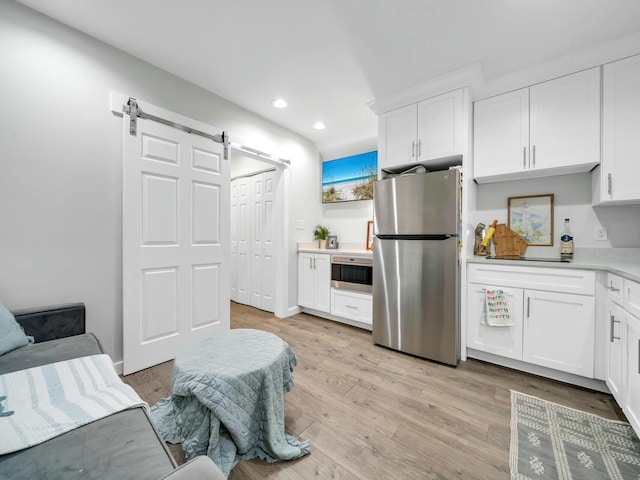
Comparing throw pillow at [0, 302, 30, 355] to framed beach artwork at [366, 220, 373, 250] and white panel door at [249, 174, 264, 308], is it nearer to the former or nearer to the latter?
white panel door at [249, 174, 264, 308]

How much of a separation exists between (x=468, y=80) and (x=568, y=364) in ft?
7.71

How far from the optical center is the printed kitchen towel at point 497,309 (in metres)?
2.13

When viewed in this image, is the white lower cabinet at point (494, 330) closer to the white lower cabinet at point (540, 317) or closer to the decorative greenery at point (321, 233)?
the white lower cabinet at point (540, 317)

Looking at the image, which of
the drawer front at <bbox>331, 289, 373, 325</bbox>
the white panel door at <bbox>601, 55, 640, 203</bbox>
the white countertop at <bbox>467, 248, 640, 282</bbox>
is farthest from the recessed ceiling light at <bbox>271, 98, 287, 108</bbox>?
the white panel door at <bbox>601, 55, 640, 203</bbox>

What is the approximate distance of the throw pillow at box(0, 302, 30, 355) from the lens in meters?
1.27

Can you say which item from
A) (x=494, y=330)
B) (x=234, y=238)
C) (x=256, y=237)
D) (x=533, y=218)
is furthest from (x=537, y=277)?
(x=234, y=238)

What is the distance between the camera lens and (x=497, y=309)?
2.16 metres

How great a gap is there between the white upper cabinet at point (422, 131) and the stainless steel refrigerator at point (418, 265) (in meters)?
0.27

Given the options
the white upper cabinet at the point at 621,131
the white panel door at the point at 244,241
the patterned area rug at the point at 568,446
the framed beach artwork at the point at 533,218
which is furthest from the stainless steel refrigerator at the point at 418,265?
the white panel door at the point at 244,241

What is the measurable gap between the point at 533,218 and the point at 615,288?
0.95 metres

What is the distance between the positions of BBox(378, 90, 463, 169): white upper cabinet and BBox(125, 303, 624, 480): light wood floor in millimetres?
1903

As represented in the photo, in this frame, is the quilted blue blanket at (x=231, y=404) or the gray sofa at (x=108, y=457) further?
the quilted blue blanket at (x=231, y=404)

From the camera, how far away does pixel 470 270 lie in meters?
2.31

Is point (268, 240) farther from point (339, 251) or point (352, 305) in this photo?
point (352, 305)
